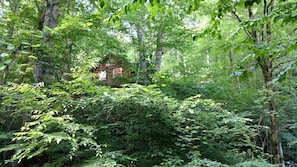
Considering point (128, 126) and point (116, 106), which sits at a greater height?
point (116, 106)

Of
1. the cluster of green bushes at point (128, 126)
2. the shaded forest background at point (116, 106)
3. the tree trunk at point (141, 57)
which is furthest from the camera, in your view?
the tree trunk at point (141, 57)

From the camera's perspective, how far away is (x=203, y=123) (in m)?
3.38

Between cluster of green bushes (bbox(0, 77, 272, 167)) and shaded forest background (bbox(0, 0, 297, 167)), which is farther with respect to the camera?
cluster of green bushes (bbox(0, 77, 272, 167))

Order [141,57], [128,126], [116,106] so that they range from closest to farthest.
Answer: [116,106] < [128,126] < [141,57]

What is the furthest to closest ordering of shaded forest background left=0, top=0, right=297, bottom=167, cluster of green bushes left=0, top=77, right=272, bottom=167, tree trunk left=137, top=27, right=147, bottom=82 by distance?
tree trunk left=137, top=27, right=147, bottom=82
cluster of green bushes left=0, top=77, right=272, bottom=167
shaded forest background left=0, top=0, right=297, bottom=167

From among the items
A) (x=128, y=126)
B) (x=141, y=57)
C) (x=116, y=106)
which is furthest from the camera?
(x=141, y=57)

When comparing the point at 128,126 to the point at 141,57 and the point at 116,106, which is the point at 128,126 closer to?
the point at 116,106

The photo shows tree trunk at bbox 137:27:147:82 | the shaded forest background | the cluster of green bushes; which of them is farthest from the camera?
tree trunk at bbox 137:27:147:82

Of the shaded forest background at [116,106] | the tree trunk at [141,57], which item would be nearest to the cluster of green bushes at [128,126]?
the shaded forest background at [116,106]

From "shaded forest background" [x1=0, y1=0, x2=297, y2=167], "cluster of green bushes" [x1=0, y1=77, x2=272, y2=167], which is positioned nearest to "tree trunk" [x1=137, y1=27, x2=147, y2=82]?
"shaded forest background" [x1=0, y1=0, x2=297, y2=167]

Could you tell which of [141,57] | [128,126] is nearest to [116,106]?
[128,126]

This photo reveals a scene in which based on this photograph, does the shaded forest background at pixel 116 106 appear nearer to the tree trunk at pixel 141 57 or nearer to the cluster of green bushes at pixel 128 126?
the cluster of green bushes at pixel 128 126

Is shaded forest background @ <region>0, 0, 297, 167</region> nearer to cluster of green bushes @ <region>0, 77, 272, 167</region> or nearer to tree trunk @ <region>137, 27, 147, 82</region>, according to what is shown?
cluster of green bushes @ <region>0, 77, 272, 167</region>

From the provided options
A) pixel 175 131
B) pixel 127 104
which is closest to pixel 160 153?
pixel 175 131
